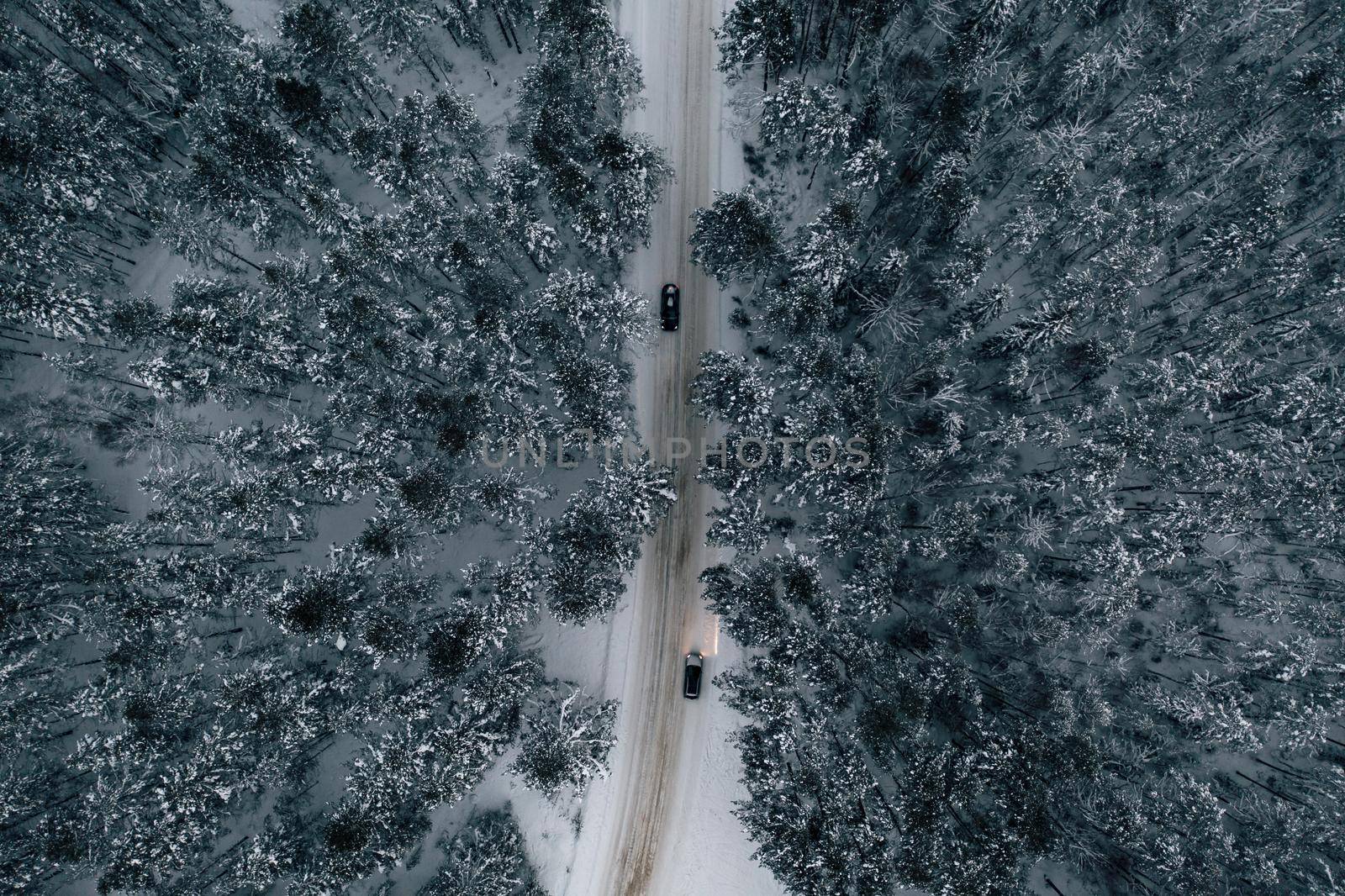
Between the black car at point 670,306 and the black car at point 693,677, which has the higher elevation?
the black car at point 670,306

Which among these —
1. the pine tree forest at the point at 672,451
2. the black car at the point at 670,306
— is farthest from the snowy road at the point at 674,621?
the black car at the point at 670,306

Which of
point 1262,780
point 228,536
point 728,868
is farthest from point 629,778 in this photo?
point 1262,780

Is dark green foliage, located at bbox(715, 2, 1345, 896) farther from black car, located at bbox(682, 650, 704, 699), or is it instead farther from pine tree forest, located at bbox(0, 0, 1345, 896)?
black car, located at bbox(682, 650, 704, 699)

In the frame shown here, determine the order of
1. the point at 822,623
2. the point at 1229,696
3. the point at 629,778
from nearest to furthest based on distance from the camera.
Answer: the point at 822,623
the point at 1229,696
the point at 629,778

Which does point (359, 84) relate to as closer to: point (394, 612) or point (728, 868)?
point (394, 612)

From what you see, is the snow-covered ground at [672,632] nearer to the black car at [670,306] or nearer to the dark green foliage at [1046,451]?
the black car at [670,306]

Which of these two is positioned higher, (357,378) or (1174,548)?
(357,378)

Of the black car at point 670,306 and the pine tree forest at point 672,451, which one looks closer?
the pine tree forest at point 672,451
